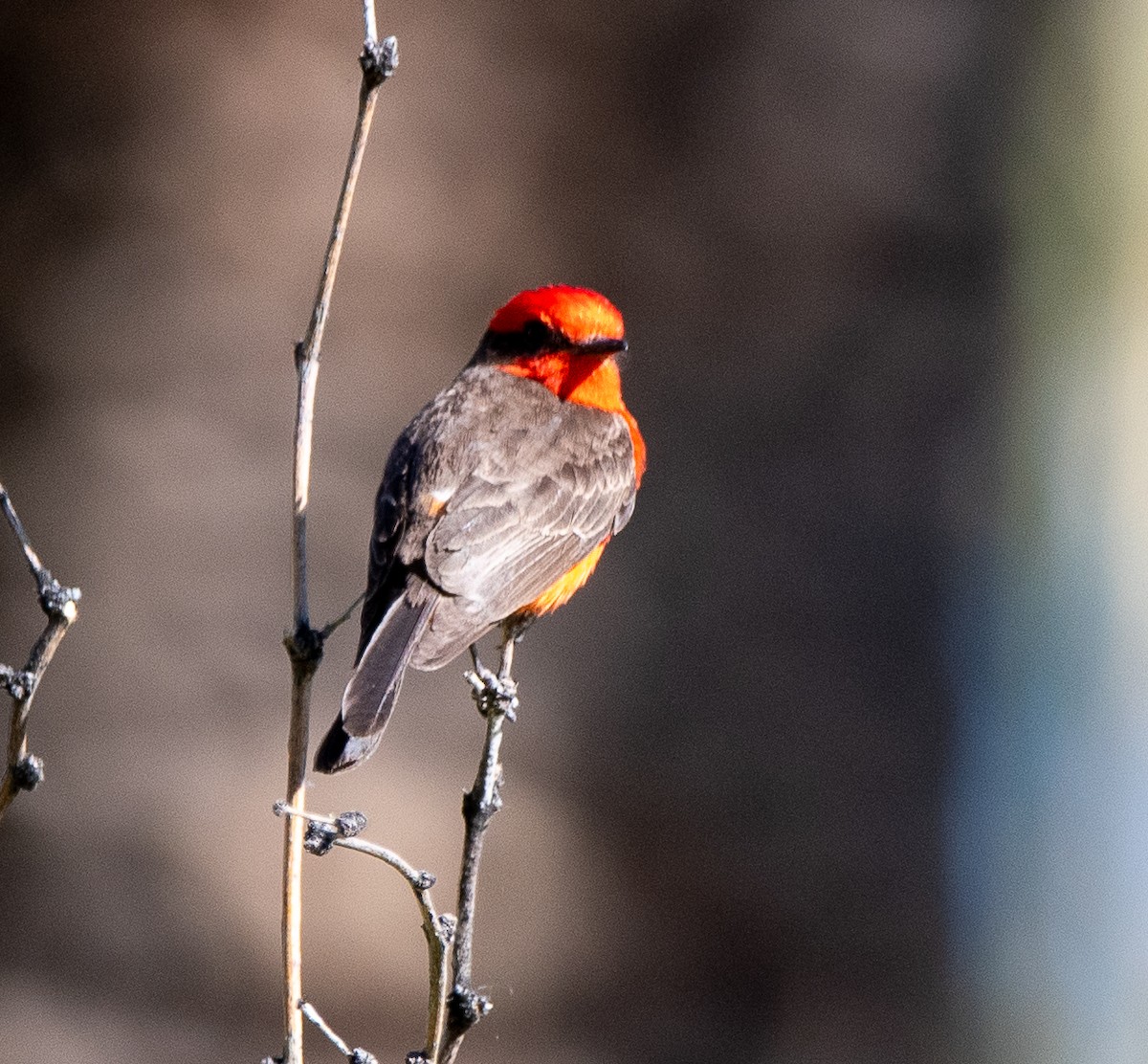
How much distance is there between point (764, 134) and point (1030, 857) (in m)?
2.42

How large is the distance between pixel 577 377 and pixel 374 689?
4.20 ft

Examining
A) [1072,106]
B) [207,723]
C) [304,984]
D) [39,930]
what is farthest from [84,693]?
[1072,106]

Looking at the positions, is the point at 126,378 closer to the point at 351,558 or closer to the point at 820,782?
the point at 351,558

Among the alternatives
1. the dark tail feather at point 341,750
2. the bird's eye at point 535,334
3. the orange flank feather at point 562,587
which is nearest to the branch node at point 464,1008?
the dark tail feather at point 341,750

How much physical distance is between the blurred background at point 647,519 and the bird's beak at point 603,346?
1209 mm

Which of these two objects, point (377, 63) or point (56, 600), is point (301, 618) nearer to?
point (56, 600)

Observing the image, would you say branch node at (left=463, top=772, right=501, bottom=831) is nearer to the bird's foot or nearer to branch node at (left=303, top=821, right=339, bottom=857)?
branch node at (left=303, top=821, right=339, bottom=857)

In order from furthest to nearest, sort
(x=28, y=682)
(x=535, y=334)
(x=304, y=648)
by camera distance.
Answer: (x=535, y=334) < (x=304, y=648) < (x=28, y=682)

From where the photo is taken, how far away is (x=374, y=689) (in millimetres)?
2650

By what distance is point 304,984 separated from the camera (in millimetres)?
4492

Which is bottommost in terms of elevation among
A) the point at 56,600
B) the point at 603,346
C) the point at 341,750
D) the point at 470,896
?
the point at 470,896

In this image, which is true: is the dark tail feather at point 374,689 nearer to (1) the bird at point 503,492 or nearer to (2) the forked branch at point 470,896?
(1) the bird at point 503,492

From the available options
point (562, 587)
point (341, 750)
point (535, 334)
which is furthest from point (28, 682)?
point (535, 334)

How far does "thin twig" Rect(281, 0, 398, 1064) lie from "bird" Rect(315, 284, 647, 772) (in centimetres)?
75
